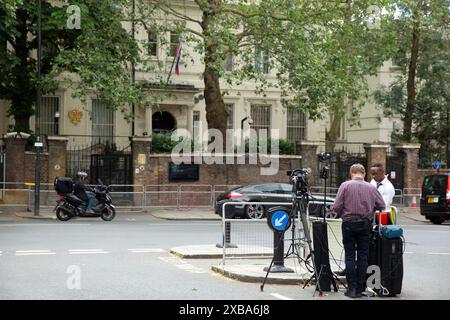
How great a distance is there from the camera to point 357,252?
34.3 feet

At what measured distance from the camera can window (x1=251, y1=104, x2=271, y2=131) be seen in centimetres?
4428

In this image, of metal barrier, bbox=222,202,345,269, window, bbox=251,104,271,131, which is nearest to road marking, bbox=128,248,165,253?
metal barrier, bbox=222,202,345,269

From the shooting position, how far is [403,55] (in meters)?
38.8

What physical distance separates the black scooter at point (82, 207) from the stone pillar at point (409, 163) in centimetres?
1645

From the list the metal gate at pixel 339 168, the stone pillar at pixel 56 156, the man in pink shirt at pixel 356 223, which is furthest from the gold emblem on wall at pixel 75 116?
the man in pink shirt at pixel 356 223

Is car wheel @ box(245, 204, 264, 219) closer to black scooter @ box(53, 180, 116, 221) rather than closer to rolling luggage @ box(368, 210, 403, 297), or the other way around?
black scooter @ box(53, 180, 116, 221)

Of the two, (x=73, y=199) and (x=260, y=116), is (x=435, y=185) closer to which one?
(x=73, y=199)

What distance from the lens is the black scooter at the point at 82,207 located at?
25.0 meters

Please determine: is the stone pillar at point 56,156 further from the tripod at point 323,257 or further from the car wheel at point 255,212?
the tripod at point 323,257

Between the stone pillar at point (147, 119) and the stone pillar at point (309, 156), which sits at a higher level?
the stone pillar at point (147, 119)

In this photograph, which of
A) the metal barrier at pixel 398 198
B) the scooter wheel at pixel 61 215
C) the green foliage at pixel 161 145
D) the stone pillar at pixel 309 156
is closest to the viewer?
the scooter wheel at pixel 61 215

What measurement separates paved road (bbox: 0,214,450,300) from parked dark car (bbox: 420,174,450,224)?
574 cm

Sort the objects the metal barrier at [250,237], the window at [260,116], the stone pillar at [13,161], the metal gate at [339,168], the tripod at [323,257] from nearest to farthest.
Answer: the tripod at [323,257], the metal barrier at [250,237], the stone pillar at [13,161], the metal gate at [339,168], the window at [260,116]
